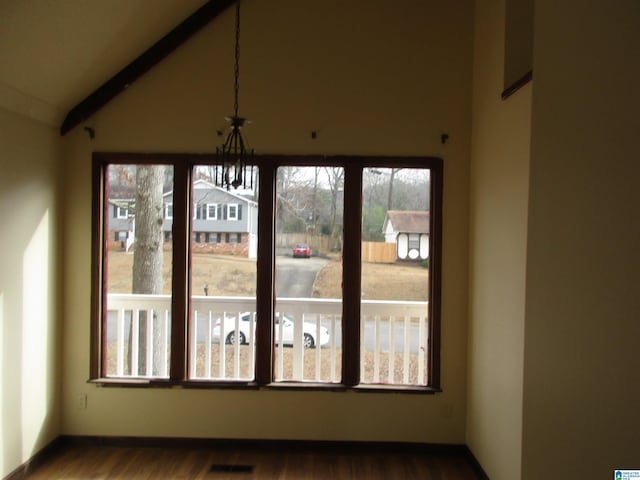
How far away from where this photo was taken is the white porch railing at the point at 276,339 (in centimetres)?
329

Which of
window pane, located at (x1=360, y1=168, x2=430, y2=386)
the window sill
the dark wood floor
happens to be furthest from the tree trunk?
window pane, located at (x1=360, y1=168, x2=430, y2=386)

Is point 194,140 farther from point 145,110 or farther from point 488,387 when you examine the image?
point 488,387

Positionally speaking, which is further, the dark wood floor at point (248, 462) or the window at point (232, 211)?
the window at point (232, 211)

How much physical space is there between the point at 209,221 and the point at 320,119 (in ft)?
3.79

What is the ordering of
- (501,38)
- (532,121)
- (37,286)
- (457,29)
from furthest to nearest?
(457,29), (37,286), (501,38), (532,121)

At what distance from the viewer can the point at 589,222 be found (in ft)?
7.16

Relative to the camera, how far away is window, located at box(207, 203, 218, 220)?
3.24 meters

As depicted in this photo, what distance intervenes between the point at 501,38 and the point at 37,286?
3.47 meters

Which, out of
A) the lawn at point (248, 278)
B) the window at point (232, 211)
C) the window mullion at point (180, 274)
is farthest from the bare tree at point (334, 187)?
the window mullion at point (180, 274)

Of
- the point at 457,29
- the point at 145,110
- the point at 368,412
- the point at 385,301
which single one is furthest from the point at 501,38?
the point at 368,412

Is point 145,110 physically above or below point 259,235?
above

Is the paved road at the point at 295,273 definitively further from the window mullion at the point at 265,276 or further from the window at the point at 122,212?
the window at the point at 122,212

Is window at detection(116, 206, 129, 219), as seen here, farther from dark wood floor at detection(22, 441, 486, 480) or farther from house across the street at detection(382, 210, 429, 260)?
house across the street at detection(382, 210, 429, 260)

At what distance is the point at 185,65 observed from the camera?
123 inches
